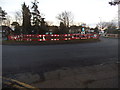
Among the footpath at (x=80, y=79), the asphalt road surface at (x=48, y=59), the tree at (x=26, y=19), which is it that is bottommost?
the footpath at (x=80, y=79)

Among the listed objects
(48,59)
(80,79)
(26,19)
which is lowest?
(80,79)

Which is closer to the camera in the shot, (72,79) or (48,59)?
(72,79)

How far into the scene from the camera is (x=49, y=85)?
329 centimetres

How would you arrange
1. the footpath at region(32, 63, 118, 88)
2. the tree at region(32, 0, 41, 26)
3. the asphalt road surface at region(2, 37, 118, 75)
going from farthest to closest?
the tree at region(32, 0, 41, 26) → the asphalt road surface at region(2, 37, 118, 75) → the footpath at region(32, 63, 118, 88)

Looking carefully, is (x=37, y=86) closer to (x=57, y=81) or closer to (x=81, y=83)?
(x=57, y=81)

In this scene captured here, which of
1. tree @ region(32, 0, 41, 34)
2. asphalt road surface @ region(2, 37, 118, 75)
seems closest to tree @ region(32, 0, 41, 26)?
tree @ region(32, 0, 41, 34)

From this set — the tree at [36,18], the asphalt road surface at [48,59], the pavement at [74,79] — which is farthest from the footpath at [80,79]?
the tree at [36,18]

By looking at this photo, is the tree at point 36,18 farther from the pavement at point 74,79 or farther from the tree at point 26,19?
the pavement at point 74,79

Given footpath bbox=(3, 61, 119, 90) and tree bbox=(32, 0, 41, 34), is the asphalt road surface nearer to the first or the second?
footpath bbox=(3, 61, 119, 90)

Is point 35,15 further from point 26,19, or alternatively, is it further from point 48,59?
point 48,59

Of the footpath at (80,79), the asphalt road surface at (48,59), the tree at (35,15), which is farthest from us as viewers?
the tree at (35,15)

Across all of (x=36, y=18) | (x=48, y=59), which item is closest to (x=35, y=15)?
(x=36, y=18)

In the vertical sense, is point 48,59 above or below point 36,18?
below

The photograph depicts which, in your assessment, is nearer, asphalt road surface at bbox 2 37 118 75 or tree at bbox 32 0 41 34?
asphalt road surface at bbox 2 37 118 75
